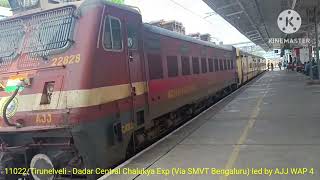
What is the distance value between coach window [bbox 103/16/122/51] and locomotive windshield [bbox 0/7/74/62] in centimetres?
60

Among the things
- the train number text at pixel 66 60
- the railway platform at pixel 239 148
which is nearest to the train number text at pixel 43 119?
the train number text at pixel 66 60

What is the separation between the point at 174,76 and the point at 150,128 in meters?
2.43

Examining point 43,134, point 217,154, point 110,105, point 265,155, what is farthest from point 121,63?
point 265,155

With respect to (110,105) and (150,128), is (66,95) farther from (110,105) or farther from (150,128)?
(150,128)

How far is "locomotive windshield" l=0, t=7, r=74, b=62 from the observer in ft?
22.5

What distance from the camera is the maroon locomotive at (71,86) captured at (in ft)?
20.7

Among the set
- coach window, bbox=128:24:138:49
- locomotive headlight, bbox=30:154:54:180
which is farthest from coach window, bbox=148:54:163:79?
locomotive headlight, bbox=30:154:54:180

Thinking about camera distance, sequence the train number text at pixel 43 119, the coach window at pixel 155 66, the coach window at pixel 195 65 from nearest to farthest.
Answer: the train number text at pixel 43 119 → the coach window at pixel 155 66 → the coach window at pixel 195 65

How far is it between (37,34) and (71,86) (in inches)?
58.5

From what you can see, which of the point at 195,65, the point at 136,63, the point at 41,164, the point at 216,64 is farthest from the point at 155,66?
the point at 216,64

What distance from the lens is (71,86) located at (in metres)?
6.27

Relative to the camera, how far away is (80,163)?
21.0 ft

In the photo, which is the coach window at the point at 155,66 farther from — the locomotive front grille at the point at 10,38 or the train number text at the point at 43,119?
the train number text at the point at 43,119

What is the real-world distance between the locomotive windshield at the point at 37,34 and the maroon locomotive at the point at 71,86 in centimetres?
2
